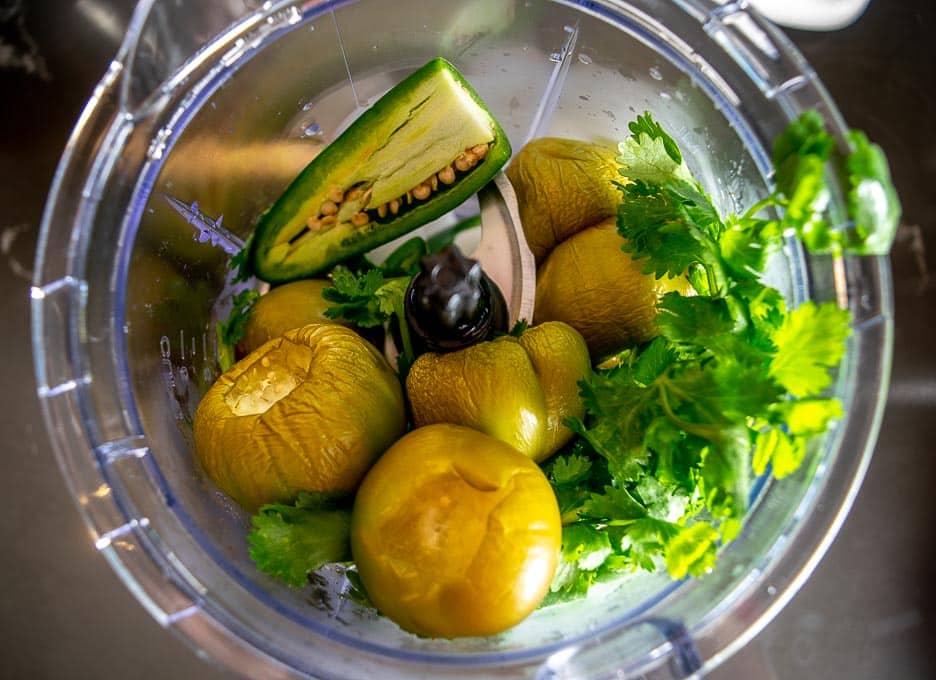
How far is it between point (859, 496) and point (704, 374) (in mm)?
545

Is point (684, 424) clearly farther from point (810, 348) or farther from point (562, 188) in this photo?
point (562, 188)

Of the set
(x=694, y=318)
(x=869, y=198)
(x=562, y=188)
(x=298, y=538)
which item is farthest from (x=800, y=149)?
(x=298, y=538)

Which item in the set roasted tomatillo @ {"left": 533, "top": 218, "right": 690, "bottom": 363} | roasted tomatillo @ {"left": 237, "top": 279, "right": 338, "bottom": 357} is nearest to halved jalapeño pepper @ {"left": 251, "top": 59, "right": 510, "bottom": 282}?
roasted tomatillo @ {"left": 237, "top": 279, "right": 338, "bottom": 357}

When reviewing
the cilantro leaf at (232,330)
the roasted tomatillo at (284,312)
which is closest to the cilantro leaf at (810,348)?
the roasted tomatillo at (284,312)

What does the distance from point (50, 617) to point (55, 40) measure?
83 centimetres

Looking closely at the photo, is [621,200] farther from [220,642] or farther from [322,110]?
[220,642]

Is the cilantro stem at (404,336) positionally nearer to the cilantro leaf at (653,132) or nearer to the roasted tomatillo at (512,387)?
the roasted tomatillo at (512,387)

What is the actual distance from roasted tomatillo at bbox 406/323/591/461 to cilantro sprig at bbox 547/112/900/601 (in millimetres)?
32

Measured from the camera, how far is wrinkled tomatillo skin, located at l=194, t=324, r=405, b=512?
26.2 inches

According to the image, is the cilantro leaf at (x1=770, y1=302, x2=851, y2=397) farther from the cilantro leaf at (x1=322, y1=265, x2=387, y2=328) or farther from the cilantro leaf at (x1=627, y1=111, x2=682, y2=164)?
the cilantro leaf at (x1=322, y1=265, x2=387, y2=328)

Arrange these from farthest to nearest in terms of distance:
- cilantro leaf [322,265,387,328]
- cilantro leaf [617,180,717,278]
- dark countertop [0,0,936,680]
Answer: dark countertop [0,0,936,680]
cilantro leaf [322,265,387,328]
cilantro leaf [617,180,717,278]

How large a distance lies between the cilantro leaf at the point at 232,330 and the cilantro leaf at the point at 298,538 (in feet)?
0.84

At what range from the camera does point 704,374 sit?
62cm

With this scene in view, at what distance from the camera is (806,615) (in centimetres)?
97
